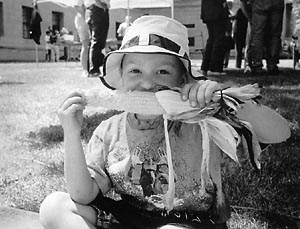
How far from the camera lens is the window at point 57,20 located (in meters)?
25.1

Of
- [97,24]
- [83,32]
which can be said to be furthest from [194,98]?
[83,32]

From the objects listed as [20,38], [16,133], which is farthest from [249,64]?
[20,38]

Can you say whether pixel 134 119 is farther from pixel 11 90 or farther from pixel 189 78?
pixel 11 90

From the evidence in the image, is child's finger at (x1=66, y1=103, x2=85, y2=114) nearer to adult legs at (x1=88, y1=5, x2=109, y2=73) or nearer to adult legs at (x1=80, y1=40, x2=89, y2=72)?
adult legs at (x1=88, y1=5, x2=109, y2=73)

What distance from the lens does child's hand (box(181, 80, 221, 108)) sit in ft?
4.92

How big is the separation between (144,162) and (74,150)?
23 cm

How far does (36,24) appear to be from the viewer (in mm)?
14211

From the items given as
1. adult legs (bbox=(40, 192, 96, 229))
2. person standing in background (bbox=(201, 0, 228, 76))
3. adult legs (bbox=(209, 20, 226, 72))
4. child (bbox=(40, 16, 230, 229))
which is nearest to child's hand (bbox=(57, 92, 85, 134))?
child (bbox=(40, 16, 230, 229))

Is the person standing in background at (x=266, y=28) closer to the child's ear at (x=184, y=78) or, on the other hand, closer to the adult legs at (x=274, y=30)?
the adult legs at (x=274, y=30)

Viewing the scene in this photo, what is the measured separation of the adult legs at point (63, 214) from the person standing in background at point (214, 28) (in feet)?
17.8

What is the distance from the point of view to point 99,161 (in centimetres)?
170

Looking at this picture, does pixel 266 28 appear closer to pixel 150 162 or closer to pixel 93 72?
pixel 93 72

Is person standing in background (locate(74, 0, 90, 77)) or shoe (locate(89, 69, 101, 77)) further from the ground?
person standing in background (locate(74, 0, 90, 77))

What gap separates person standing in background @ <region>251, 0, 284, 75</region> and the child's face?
213 inches
